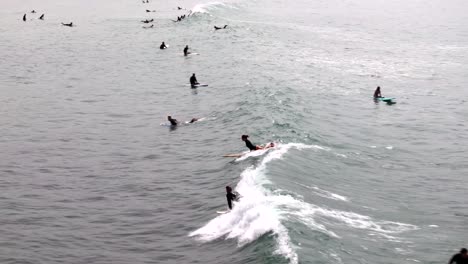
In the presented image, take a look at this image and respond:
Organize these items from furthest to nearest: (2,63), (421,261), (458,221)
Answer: (2,63)
(458,221)
(421,261)

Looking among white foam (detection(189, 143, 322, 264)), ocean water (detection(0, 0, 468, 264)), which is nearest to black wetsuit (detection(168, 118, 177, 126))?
ocean water (detection(0, 0, 468, 264))

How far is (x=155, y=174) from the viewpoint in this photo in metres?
36.1

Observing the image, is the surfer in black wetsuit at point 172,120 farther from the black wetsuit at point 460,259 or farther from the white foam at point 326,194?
the black wetsuit at point 460,259

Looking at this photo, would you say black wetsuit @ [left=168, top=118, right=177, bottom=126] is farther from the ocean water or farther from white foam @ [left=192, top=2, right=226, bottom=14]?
white foam @ [left=192, top=2, right=226, bottom=14]

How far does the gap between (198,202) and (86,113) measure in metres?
21.4

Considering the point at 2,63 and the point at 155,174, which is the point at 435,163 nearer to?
the point at 155,174

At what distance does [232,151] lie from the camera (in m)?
39.2

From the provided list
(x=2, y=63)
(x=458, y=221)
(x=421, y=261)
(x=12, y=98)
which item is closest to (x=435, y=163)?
(x=458, y=221)

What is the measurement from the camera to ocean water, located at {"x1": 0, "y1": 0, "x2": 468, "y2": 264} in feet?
87.0

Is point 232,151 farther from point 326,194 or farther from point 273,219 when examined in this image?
point 273,219

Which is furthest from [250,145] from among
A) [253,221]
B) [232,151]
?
[253,221]

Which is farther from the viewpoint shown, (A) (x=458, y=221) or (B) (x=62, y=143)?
(B) (x=62, y=143)

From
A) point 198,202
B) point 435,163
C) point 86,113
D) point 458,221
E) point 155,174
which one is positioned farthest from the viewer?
point 86,113

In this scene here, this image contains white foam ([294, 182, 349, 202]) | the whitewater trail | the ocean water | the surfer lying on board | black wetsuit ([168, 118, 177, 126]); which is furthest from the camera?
black wetsuit ([168, 118, 177, 126])
